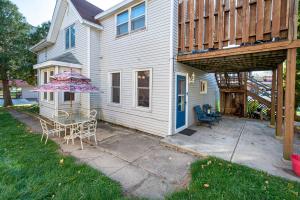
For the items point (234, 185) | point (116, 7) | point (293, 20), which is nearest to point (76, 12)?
point (116, 7)

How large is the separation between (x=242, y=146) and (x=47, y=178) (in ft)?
17.6

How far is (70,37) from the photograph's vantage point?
971 centimetres

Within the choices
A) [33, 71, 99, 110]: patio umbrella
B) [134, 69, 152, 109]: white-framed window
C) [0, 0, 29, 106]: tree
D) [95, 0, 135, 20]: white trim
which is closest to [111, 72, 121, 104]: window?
[134, 69, 152, 109]: white-framed window

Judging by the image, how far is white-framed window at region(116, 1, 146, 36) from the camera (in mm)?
6727

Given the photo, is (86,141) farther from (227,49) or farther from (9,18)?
(9,18)

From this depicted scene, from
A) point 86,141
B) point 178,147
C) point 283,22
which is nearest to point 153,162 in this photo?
point 178,147

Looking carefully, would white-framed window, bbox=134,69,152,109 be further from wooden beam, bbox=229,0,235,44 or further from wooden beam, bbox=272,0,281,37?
wooden beam, bbox=272,0,281,37

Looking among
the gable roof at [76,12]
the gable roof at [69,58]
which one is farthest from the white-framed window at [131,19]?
the gable roof at [69,58]

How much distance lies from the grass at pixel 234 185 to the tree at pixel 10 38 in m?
16.5

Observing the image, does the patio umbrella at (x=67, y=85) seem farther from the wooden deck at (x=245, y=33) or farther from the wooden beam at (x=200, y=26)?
the wooden beam at (x=200, y=26)

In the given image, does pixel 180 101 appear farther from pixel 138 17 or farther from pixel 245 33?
pixel 138 17

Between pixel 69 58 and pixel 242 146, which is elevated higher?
pixel 69 58

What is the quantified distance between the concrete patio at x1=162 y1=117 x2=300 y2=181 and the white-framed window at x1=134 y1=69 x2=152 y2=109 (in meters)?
1.88

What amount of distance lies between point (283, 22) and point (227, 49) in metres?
1.36
